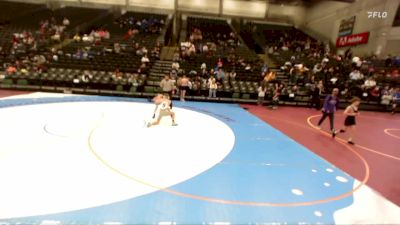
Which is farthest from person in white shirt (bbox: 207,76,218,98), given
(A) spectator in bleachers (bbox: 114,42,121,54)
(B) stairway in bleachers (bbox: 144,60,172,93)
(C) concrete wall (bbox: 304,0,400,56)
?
(C) concrete wall (bbox: 304,0,400,56)

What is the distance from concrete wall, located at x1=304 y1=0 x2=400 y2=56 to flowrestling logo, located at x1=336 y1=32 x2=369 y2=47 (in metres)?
0.33

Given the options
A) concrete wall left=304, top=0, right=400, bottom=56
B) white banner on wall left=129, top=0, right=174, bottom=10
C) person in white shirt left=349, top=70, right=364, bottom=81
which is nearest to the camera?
person in white shirt left=349, top=70, right=364, bottom=81

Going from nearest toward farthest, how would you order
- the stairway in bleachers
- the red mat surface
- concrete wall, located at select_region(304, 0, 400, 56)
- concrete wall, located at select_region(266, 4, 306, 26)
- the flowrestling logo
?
the red mat surface
the stairway in bleachers
concrete wall, located at select_region(304, 0, 400, 56)
the flowrestling logo
concrete wall, located at select_region(266, 4, 306, 26)

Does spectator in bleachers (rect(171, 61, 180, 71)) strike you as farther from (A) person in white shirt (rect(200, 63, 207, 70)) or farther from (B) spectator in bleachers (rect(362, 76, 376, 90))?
(B) spectator in bleachers (rect(362, 76, 376, 90))

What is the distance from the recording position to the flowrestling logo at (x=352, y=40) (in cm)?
1872

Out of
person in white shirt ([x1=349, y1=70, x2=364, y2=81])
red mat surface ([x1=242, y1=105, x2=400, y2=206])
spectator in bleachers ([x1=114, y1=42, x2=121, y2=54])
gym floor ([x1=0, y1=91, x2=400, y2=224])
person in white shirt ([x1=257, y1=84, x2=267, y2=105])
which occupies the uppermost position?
spectator in bleachers ([x1=114, y1=42, x2=121, y2=54])

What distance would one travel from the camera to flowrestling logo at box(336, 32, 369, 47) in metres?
18.7

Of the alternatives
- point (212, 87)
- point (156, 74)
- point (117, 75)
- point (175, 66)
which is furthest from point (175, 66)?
point (117, 75)

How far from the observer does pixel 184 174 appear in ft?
13.9

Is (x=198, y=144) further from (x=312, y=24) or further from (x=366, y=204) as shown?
(x=312, y=24)

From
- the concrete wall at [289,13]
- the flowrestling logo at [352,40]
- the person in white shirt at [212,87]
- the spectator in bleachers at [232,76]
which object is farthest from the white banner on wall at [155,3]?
the person in white shirt at [212,87]

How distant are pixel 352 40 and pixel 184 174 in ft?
68.7

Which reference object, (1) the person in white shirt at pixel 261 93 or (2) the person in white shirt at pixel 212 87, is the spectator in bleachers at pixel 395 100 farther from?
(2) the person in white shirt at pixel 212 87

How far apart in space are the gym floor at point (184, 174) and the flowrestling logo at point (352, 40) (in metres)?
14.1
